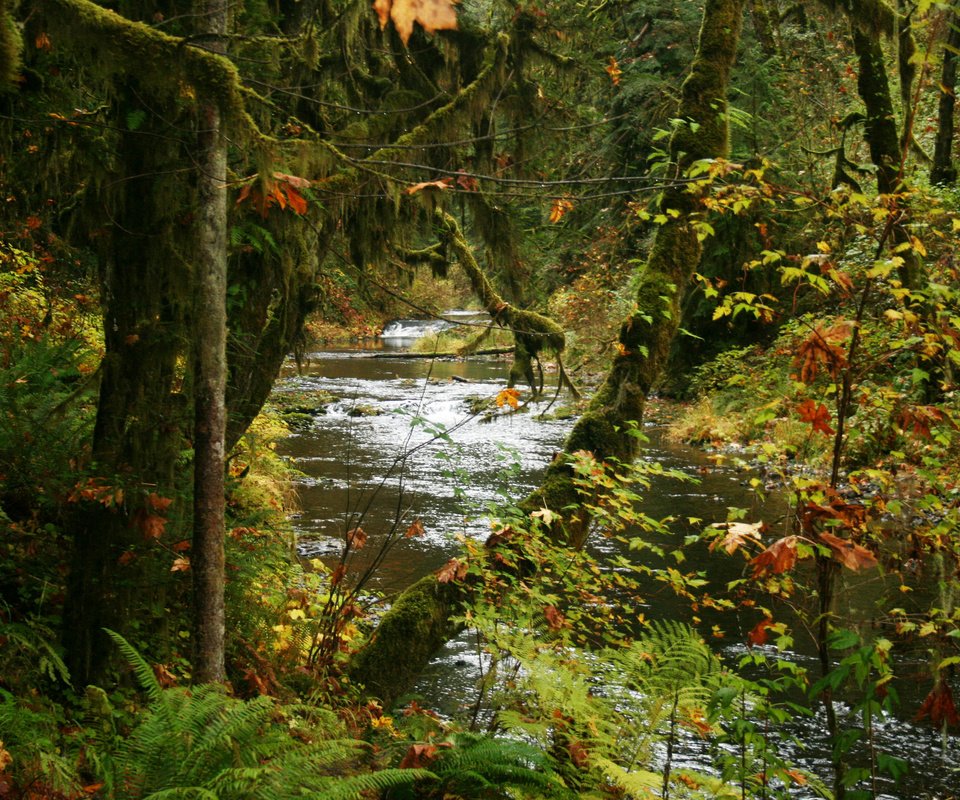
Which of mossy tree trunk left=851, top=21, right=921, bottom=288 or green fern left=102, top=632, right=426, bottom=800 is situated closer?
green fern left=102, top=632, right=426, bottom=800

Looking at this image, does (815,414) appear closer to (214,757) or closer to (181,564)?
(214,757)

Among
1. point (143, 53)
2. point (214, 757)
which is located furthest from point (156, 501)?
point (143, 53)

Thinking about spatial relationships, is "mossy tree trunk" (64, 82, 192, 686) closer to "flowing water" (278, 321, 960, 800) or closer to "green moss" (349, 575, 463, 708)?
"flowing water" (278, 321, 960, 800)

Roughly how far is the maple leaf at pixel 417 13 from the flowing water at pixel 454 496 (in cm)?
252

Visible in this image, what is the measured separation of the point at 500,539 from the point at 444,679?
2.01 metres

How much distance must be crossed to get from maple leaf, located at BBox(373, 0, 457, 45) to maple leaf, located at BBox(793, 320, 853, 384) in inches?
85.1

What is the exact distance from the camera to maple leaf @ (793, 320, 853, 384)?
133 inches

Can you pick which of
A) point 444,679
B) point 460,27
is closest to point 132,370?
point 444,679

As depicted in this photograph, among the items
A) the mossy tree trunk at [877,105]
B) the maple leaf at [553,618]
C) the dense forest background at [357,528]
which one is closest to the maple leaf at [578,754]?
the dense forest background at [357,528]

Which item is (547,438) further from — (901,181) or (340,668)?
(901,181)

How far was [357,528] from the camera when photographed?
201 inches

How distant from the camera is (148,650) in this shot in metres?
4.02

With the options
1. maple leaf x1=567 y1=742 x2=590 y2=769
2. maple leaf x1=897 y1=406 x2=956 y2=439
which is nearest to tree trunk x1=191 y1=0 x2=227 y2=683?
maple leaf x1=567 y1=742 x2=590 y2=769

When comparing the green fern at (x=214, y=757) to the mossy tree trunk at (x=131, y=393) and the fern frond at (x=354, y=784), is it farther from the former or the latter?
the mossy tree trunk at (x=131, y=393)
